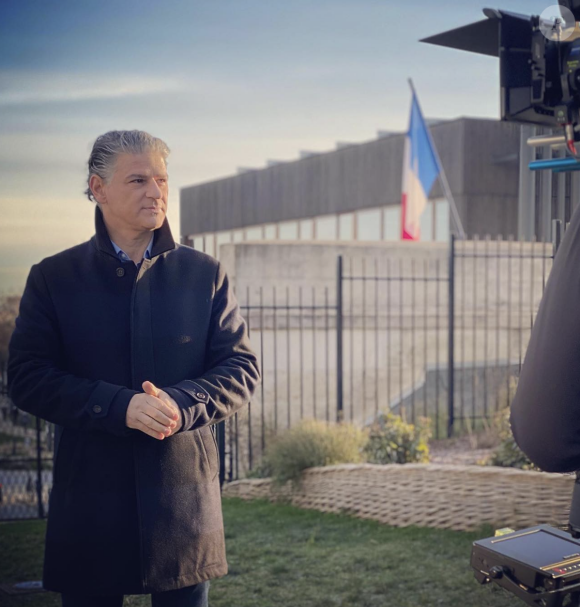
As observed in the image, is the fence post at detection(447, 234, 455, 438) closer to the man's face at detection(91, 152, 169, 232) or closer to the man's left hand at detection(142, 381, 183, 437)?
the man's face at detection(91, 152, 169, 232)

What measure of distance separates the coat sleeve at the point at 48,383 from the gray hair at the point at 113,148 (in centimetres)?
34

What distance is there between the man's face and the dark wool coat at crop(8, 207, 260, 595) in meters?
0.08

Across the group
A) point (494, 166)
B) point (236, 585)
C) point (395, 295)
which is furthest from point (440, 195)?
point (236, 585)

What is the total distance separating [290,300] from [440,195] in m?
15.8

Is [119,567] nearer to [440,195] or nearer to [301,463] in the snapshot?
[301,463]

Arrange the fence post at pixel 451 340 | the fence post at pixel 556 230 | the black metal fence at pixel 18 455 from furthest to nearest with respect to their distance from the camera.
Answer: the black metal fence at pixel 18 455
the fence post at pixel 451 340
the fence post at pixel 556 230

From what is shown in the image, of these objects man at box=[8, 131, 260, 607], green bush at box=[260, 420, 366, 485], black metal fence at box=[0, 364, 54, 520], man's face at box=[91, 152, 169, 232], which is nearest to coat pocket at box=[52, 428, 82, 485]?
man at box=[8, 131, 260, 607]

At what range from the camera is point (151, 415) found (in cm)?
217

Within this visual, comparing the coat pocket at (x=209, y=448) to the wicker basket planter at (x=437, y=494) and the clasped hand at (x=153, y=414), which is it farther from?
the wicker basket planter at (x=437, y=494)

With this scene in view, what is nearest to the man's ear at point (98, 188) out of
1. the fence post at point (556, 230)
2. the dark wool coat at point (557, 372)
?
the dark wool coat at point (557, 372)

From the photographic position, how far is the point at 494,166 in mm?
24016

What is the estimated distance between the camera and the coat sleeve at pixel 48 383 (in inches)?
86.7

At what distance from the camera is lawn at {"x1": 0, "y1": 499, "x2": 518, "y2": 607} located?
14.3ft

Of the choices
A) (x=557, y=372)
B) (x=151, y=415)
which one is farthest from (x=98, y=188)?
(x=557, y=372)
